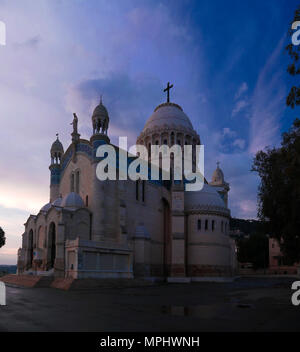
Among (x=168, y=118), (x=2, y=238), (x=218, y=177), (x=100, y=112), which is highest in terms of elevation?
(x=168, y=118)

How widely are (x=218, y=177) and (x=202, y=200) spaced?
80.5 feet

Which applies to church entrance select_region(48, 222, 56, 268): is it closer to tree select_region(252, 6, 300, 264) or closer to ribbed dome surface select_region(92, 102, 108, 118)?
ribbed dome surface select_region(92, 102, 108, 118)

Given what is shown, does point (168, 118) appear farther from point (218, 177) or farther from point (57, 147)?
point (57, 147)

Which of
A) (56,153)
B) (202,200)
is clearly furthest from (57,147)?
(202,200)

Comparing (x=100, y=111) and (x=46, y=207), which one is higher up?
(x=100, y=111)

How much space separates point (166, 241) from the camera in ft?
169

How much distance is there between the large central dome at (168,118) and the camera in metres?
62.3

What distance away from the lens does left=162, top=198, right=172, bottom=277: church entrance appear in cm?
5012

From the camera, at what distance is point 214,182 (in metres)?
75.9

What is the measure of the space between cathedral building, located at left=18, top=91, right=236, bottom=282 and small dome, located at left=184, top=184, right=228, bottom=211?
0.10m

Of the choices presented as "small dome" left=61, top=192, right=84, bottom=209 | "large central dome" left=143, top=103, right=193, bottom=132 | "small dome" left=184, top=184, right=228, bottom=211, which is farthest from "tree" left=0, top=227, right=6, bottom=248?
"small dome" left=184, top=184, right=228, bottom=211

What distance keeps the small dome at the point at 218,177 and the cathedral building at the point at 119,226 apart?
1717 cm

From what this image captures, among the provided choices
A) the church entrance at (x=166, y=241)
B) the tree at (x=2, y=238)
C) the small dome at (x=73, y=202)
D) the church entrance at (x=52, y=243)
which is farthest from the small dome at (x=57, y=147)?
the tree at (x=2, y=238)
